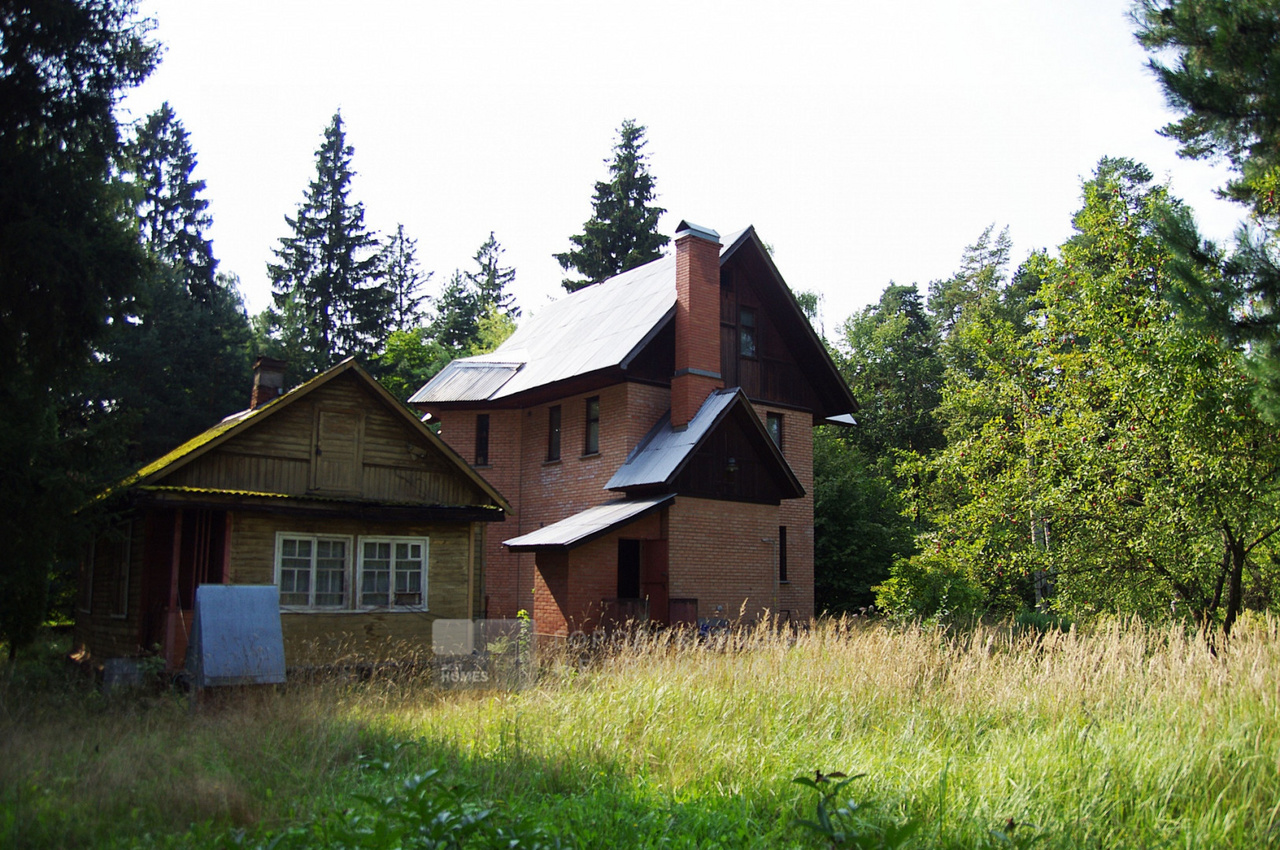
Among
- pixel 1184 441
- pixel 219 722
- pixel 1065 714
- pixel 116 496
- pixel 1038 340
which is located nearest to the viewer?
pixel 1065 714

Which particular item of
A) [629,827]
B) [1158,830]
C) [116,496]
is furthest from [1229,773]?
[116,496]

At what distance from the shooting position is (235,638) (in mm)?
12234

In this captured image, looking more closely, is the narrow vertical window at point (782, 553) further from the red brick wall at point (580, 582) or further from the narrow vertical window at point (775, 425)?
the red brick wall at point (580, 582)

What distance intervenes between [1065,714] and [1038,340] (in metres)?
16.0

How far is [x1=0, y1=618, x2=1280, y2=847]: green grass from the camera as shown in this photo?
19.5 ft

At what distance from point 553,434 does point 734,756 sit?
17.4m

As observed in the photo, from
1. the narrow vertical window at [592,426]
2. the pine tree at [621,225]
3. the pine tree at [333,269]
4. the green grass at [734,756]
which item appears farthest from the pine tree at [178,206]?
the green grass at [734,756]

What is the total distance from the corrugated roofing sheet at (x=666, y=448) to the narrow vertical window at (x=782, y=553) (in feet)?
13.2

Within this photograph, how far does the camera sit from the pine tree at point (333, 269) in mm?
46219

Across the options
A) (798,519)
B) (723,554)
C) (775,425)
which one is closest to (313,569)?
(723,554)

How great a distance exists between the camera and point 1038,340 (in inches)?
864

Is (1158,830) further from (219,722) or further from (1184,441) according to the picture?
(1184,441)

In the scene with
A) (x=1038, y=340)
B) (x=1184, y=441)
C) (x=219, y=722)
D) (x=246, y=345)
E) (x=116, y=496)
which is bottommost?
(x=219, y=722)

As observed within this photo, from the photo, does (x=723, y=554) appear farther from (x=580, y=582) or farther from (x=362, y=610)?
(x=362, y=610)
